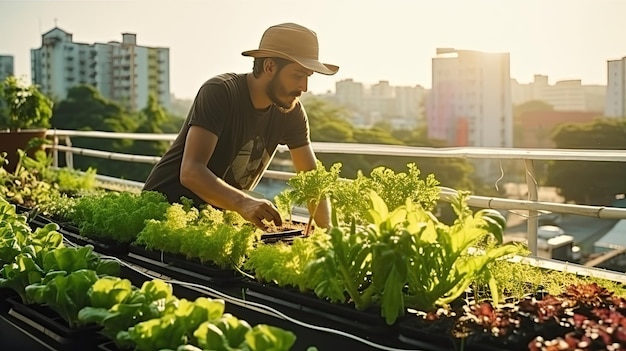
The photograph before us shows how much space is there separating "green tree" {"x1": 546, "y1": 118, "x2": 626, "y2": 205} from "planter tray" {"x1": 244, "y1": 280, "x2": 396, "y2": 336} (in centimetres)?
2881

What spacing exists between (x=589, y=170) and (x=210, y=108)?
35226mm

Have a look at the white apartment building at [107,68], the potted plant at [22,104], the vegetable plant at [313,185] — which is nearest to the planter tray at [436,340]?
the vegetable plant at [313,185]

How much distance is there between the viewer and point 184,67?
110 ft

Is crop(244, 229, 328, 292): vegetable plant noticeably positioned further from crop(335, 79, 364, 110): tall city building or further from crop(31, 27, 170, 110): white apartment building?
crop(335, 79, 364, 110): tall city building

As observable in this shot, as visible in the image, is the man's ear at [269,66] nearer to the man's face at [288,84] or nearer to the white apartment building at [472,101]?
the man's face at [288,84]

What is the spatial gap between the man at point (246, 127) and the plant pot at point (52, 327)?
0.64m

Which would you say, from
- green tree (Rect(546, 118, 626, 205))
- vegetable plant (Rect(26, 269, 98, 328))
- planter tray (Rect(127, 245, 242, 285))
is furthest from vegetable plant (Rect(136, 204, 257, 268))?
green tree (Rect(546, 118, 626, 205))

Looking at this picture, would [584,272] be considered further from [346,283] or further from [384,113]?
[384,113]

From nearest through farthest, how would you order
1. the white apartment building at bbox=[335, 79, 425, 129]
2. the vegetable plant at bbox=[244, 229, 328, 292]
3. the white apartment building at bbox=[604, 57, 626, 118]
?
the vegetable plant at bbox=[244, 229, 328, 292], the white apartment building at bbox=[604, 57, 626, 118], the white apartment building at bbox=[335, 79, 425, 129]

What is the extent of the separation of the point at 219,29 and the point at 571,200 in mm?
22419

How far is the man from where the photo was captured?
198 centimetres

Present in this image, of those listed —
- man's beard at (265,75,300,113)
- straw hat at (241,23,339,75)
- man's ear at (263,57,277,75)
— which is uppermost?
straw hat at (241,23,339,75)

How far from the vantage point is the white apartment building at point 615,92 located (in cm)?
2637

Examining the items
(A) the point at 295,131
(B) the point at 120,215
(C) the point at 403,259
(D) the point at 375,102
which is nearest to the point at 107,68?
(D) the point at 375,102
